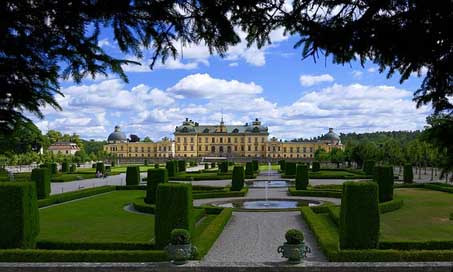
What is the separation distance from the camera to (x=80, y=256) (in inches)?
344

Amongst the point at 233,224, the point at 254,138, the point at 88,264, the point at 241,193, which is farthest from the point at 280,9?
the point at 254,138

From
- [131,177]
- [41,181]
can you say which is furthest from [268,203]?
[131,177]

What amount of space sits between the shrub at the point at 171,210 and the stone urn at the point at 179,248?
0.98m

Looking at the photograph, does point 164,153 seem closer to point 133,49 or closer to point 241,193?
point 241,193

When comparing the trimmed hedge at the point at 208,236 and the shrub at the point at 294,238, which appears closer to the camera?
the shrub at the point at 294,238

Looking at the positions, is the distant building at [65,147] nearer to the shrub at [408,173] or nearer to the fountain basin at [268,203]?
the shrub at [408,173]

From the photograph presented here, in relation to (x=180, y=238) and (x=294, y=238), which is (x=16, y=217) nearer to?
(x=180, y=238)

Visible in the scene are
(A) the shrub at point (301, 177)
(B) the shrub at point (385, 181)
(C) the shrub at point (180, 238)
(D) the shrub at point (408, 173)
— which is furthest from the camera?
(D) the shrub at point (408, 173)

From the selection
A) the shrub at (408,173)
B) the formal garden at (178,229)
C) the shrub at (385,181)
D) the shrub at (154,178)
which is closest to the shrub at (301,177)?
the shrub at (385,181)

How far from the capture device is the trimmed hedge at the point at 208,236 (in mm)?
9337

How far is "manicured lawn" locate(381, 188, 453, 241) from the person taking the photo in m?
11.1

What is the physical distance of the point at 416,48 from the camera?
8.63 ft

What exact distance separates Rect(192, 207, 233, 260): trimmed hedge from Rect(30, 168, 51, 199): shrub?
9030 mm

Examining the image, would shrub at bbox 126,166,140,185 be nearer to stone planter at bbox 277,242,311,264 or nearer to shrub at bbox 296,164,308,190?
shrub at bbox 296,164,308,190
